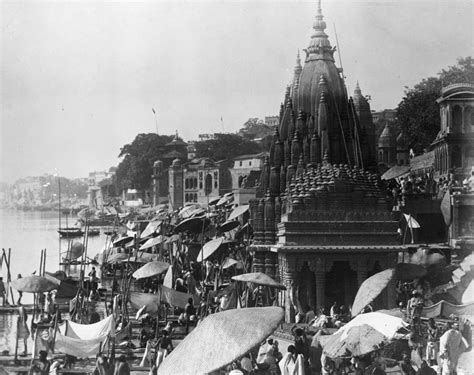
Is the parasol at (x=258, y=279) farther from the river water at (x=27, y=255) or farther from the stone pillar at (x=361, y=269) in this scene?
the river water at (x=27, y=255)

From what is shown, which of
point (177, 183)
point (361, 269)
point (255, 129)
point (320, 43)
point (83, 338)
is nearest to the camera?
point (83, 338)

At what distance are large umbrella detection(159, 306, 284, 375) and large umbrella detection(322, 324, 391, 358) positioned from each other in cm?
103

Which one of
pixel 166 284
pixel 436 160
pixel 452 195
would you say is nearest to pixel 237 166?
pixel 436 160

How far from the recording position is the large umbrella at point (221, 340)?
12.6m

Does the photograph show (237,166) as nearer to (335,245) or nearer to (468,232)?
(468,232)

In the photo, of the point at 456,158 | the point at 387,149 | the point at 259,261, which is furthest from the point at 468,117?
the point at 387,149

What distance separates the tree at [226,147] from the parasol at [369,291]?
278 ft

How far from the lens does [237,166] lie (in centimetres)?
8694

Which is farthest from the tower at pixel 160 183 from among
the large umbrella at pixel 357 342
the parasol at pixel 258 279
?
the large umbrella at pixel 357 342

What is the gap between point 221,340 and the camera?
1289cm

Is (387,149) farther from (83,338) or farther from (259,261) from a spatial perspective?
(83,338)

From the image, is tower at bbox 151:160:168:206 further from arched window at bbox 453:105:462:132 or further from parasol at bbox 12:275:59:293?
parasol at bbox 12:275:59:293

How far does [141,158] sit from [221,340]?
335ft

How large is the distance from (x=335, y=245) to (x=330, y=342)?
451 inches
